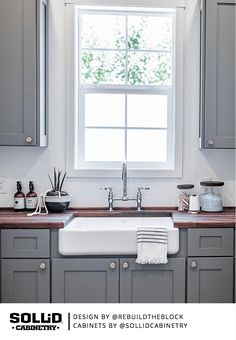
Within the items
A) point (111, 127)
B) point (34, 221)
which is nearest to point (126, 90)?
point (111, 127)

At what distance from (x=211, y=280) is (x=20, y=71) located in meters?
1.91

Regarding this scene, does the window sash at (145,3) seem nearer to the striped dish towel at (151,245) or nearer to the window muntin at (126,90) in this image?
the window muntin at (126,90)

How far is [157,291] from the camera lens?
285 centimetres

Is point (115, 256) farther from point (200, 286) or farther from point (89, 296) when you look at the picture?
point (200, 286)

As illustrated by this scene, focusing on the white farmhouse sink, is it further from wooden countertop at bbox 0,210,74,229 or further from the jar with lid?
the jar with lid

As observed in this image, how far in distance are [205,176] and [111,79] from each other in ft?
3.48

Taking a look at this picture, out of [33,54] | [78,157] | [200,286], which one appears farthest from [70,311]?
[33,54]

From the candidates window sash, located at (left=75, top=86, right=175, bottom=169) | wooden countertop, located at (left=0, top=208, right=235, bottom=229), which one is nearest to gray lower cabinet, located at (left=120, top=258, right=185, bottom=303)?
wooden countertop, located at (left=0, top=208, right=235, bottom=229)

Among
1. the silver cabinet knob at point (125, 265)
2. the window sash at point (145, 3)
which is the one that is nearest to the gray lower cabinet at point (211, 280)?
the silver cabinet knob at point (125, 265)

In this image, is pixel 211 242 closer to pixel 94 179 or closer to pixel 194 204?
pixel 194 204

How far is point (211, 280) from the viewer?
2861 millimetres

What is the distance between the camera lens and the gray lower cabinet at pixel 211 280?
2.85 m

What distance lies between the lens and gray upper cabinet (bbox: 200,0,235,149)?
311 cm

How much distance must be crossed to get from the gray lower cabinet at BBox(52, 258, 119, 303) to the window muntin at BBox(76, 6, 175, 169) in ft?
2.95
